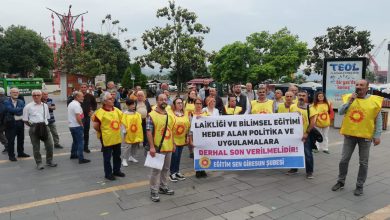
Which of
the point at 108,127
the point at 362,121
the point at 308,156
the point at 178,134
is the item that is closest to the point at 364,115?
the point at 362,121

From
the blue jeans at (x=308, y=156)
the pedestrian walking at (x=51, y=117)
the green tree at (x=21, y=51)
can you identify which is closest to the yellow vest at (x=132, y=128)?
the pedestrian walking at (x=51, y=117)

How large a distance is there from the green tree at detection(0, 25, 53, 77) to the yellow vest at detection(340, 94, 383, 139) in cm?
5554

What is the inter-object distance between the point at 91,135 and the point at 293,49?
3145 cm

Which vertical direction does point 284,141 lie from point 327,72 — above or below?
below

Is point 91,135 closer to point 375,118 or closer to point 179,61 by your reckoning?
point 375,118

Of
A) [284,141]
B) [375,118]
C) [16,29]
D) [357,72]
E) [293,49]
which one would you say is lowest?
[284,141]

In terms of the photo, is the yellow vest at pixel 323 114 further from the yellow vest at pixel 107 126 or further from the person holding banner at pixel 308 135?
→ the yellow vest at pixel 107 126

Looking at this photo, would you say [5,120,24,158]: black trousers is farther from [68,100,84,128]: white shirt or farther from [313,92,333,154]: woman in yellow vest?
[313,92,333,154]: woman in yellow vest

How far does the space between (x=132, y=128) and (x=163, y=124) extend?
2.11 meters

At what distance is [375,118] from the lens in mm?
4715

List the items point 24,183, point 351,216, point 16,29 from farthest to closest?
point 16,29
point 24,183
point 351,216

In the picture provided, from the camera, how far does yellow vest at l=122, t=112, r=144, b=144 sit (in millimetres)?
6547

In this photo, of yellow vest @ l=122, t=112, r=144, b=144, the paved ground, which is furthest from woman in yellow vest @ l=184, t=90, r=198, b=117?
the paved ground

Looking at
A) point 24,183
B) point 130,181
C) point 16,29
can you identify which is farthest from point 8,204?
point 16,29
